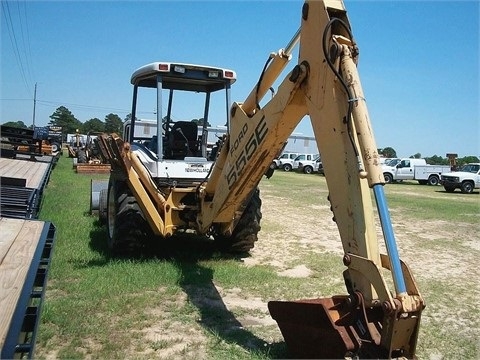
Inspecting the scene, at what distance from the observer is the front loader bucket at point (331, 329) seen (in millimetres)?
2721

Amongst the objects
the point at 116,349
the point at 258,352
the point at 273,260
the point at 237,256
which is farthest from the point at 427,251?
the point at 116,349

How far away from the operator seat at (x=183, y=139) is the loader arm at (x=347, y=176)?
2494 millimetres

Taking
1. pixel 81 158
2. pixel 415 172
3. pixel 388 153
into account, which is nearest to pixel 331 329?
pixel 81 158

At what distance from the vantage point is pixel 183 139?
639 cm

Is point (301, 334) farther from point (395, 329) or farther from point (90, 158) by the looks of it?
point (90, 158)

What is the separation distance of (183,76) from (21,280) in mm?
3826

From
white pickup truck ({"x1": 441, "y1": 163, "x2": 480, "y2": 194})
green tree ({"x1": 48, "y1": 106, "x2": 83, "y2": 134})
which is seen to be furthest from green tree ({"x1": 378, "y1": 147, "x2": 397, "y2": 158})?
green tree ({"x1": 48, "y1": 106, "x2": 83, "y2": 134})

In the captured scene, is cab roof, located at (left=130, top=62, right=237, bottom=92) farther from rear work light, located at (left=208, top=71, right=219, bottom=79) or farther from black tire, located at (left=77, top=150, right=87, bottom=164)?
black tire, located at (left=77, top=150, right=87, bottom=164)

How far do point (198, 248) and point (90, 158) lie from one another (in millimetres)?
20454

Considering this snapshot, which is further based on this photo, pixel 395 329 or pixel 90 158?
pixel 90 158

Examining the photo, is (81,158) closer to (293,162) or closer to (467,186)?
(293,162)

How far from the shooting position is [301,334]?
315cm

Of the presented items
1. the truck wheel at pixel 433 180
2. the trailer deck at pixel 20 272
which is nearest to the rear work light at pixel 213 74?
the trailer deck at pixel 20 272

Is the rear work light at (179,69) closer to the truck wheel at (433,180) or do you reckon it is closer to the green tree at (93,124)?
the truck wheel at (433,180)
